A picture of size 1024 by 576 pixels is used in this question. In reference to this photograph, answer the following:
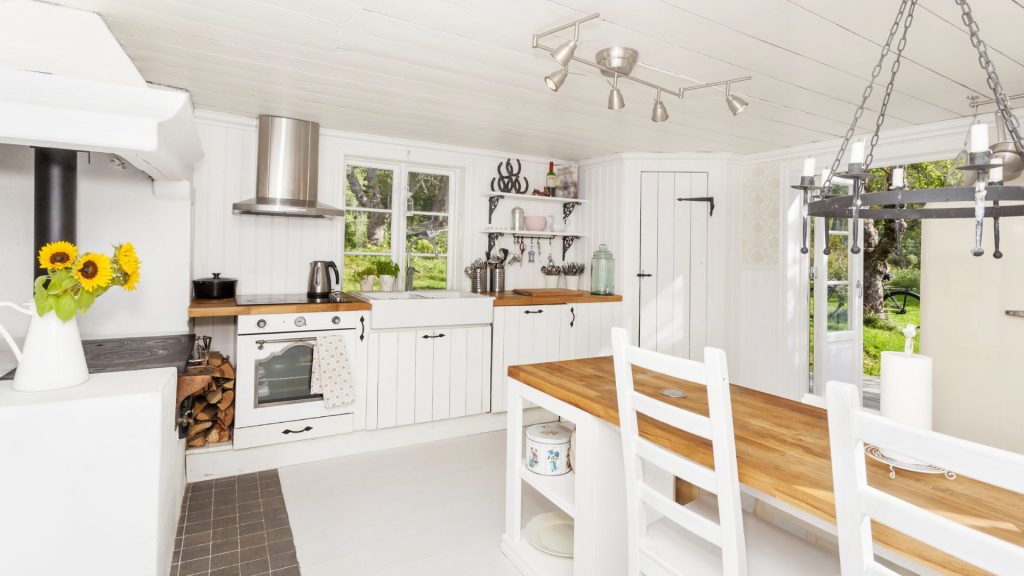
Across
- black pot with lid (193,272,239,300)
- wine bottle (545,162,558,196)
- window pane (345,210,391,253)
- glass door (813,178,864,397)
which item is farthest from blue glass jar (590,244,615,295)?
black pot with lid (193,272,239,300)

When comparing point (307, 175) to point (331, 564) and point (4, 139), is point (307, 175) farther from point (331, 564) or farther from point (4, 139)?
point (331, 564)

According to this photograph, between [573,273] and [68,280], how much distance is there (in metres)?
3.69

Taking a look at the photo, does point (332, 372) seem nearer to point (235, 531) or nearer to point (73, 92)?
point (235, 531)

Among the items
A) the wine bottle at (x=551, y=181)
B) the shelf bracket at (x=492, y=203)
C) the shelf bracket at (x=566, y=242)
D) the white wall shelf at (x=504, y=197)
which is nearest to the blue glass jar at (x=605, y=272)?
the shelf bracket at (x=566, y=242)

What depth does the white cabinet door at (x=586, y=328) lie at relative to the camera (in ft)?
13.8

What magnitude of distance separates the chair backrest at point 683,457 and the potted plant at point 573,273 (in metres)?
3.25

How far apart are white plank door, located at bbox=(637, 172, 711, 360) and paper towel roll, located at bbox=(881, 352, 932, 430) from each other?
10.2ft

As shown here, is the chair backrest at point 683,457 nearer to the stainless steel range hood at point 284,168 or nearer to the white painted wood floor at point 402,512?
the white painted wood floor at point 402,512

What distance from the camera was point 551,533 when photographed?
230 centimetres

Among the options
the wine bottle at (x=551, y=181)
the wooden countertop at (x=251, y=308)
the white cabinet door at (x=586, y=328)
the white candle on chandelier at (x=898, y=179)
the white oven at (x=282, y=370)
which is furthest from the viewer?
the wine bottle at (x=551, y=181)

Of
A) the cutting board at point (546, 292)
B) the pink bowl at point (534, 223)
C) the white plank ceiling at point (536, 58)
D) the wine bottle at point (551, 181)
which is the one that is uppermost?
the white plank ceiling at point (536, 58)

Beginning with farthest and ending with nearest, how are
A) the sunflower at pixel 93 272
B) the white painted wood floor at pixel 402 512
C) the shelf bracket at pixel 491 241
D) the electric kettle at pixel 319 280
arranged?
the shelf bracket at pixel 491 241, the electric kettle at pixel 319 280, the white painted wood floor at pixel 402 512, the sunflower at pixel 93 272

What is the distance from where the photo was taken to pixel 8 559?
1.54m

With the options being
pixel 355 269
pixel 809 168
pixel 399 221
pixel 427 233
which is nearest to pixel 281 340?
pixel 355 269
